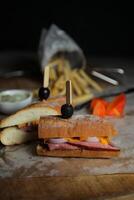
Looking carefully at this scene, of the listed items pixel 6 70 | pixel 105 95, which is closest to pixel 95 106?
pixel 105 95

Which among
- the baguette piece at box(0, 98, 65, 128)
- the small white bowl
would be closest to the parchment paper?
the baguette piece at box(0, 98, 65, 128)

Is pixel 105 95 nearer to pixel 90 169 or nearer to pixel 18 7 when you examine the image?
pixel 90 169

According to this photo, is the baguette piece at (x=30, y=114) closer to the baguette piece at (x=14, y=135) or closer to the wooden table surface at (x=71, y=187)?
the baguette piece at (x=14, y=135)

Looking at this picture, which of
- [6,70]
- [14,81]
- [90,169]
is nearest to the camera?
[90,169]

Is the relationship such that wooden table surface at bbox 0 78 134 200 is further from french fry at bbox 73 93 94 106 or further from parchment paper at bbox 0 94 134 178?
french fry at bbox 73 93 94 106

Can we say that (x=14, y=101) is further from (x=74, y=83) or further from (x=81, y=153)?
(x=81, y=153)

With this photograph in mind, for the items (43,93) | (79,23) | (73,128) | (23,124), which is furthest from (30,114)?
(79,23)
